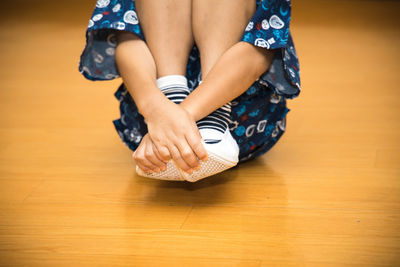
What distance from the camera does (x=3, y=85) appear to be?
4.61 feet

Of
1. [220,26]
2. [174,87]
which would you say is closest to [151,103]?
[174,87]

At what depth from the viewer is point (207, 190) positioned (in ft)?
2.76

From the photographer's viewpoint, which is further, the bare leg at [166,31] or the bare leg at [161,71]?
the bare leg at [166,31]

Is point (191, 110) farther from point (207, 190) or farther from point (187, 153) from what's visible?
point (207, 190)

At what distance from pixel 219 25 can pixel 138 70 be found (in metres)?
0.15

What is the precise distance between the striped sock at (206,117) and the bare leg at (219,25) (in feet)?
0.15

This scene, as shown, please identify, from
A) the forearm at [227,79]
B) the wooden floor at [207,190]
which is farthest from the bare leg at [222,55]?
the wooden floor at [207,190]

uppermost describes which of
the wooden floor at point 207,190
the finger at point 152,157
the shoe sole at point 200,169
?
the finger at point 152,157

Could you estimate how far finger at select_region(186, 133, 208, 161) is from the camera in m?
0.70

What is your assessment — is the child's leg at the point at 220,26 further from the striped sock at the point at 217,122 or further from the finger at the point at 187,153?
the finger at the point at 187,153

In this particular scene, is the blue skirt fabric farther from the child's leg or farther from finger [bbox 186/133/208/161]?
finger [bbox 186/133/208/161]

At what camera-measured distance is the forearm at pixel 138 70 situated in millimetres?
756

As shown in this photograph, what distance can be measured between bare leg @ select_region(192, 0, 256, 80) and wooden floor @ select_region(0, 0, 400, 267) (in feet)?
0.72

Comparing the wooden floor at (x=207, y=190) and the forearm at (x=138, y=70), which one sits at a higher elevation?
the forearm at (x=138, y=70)
